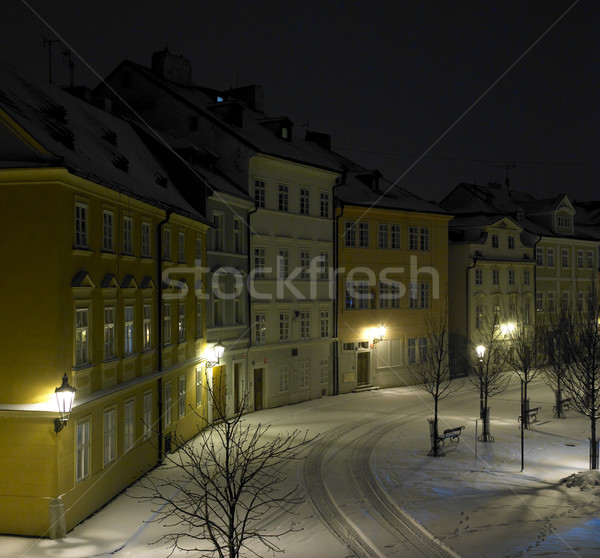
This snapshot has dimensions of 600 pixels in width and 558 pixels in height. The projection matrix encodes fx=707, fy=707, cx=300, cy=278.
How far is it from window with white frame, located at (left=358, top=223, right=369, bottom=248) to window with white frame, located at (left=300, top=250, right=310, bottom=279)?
428 centimetres

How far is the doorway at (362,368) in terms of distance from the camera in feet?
132

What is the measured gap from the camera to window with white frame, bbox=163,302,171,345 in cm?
2322

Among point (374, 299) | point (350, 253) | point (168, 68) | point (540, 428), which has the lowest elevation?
point (540, 428)

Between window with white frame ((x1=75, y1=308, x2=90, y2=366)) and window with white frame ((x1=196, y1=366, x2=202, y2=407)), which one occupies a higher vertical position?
window with white frame ((x1=75, y1=308, x2=90, y2=366))

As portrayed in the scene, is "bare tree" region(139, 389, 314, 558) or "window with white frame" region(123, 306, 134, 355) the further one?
"window with white frame" region(123, 306, 134, 355)

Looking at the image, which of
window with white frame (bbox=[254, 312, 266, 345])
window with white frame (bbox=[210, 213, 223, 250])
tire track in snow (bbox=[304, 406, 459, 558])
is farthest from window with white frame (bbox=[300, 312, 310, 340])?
tire track in snow (bbox=[304, 406, 459, 558])

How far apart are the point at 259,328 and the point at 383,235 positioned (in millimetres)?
11405

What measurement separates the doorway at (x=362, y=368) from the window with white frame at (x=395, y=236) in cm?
664

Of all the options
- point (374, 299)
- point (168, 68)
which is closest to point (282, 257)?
point (374, 299)

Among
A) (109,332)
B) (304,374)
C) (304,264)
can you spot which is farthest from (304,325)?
(109,332)

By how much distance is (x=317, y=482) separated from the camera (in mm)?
20703

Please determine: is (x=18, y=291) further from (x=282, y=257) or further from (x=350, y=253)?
(x=350, y=253)

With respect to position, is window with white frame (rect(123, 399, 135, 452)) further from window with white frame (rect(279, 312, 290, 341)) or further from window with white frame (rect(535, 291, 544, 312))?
window with white frame (rect(535, 291, 544, 312))

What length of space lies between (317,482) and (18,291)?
33.3ft
